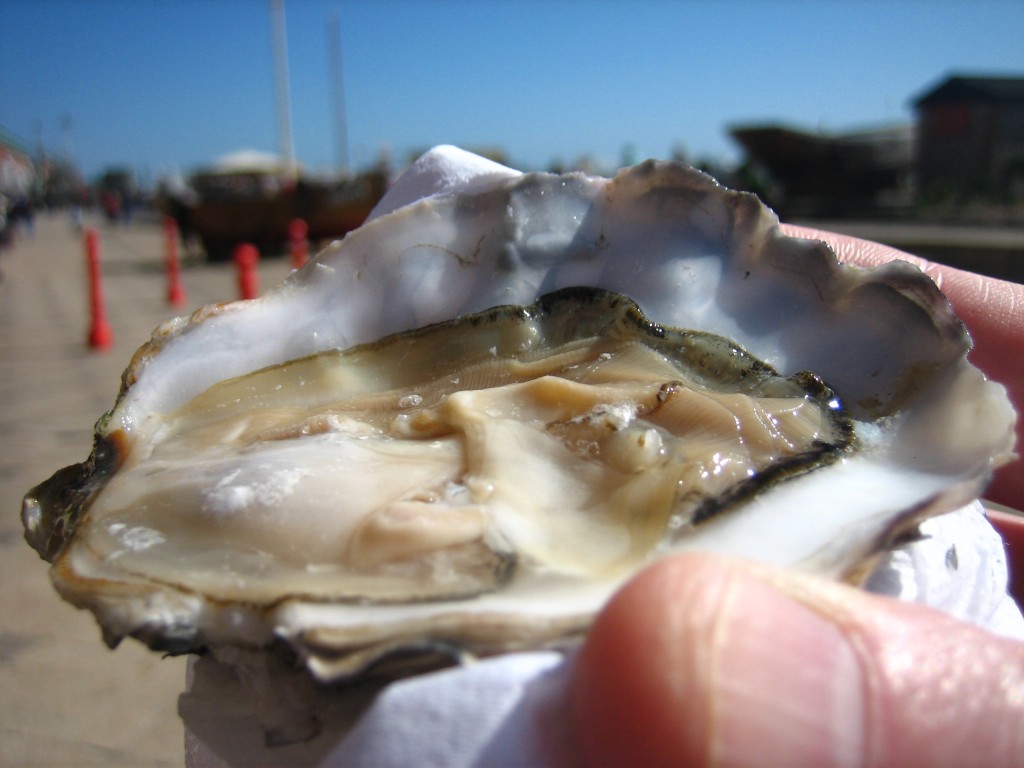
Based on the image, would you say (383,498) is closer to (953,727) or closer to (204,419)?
(204,419)

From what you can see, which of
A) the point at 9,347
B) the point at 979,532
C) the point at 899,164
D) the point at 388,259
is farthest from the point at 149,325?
the point at 899,164

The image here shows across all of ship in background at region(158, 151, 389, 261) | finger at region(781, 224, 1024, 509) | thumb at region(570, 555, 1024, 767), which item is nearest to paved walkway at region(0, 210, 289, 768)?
thumb at region(570, 555, 1024, 767)

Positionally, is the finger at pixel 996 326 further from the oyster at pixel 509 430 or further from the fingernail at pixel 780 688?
the fingernail at pixel 780 688

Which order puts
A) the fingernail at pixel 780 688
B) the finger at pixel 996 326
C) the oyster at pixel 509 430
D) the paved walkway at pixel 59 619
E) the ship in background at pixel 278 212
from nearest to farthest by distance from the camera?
the fingernail at pixel 780 688, the oyster at pixel 509 430, the finger at pixel 996 326, the paved walkway at pixel 59 619, the ship in background at pixel 278 212

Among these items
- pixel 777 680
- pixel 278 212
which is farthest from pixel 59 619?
pixel 278 212

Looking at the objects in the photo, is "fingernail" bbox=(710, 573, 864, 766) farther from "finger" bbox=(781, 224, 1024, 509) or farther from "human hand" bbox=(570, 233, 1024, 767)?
"finger" bbox=(781, 224, 1024, 509)

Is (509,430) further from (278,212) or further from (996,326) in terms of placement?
(278,212)

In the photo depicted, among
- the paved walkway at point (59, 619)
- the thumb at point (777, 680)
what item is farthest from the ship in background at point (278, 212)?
the thumb at point (777, 680)
